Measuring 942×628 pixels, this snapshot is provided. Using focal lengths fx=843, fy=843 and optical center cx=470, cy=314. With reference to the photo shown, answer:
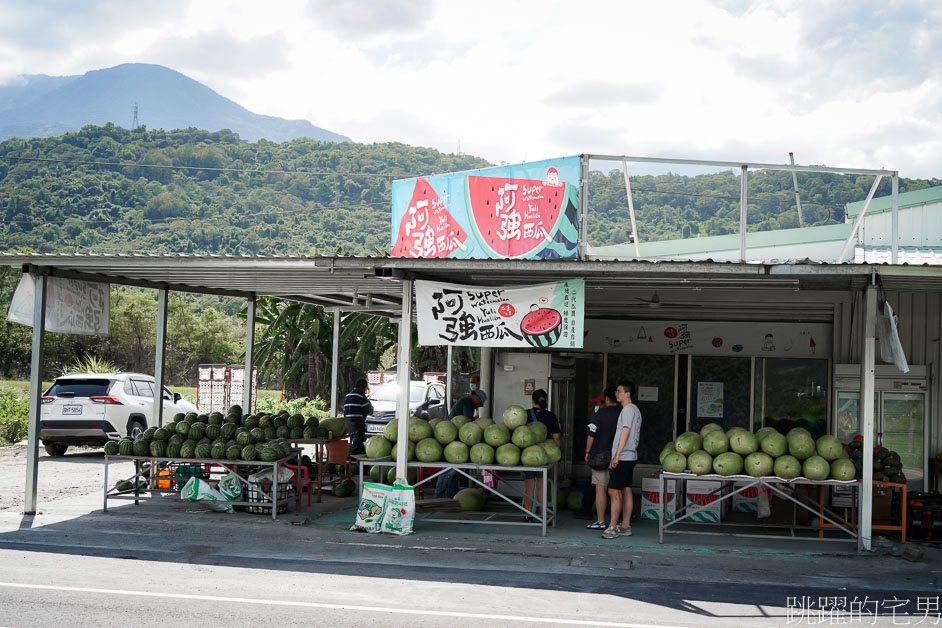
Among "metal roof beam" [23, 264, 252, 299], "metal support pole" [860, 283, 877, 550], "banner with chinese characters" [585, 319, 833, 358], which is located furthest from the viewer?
"banner with chinese characters" [585, 319, 833, 358]

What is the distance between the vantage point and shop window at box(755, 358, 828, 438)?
554 inches

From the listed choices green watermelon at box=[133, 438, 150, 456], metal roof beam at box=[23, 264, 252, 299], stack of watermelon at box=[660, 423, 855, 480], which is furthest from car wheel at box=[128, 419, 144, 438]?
stack of watermelon at box=[660, 423, 855, 480]

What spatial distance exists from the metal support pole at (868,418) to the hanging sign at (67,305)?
10.3 meters

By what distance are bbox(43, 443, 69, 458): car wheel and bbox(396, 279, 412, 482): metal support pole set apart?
36.2 feet

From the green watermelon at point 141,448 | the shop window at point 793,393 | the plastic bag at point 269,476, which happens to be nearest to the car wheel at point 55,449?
the green watermelon at point 141,448

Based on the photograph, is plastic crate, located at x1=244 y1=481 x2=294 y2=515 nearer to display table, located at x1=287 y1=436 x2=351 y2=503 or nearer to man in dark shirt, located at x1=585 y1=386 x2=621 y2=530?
display table, located at x1=287 y1=436 x2=351 y2=503

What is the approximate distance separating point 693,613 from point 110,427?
13.9 meters

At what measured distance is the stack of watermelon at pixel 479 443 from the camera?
1062 cm

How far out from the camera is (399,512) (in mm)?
10477

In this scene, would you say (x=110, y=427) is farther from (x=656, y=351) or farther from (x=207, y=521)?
(x=656, y=351)

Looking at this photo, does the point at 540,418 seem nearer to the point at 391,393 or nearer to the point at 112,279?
the point at 112,279

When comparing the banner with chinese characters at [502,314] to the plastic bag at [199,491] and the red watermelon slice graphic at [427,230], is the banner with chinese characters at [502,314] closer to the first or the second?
the red watermelon slice graphic at [427,230]

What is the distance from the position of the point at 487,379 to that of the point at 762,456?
16.3 ft

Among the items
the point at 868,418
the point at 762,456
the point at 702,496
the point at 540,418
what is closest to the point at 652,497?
the point at 702,496
